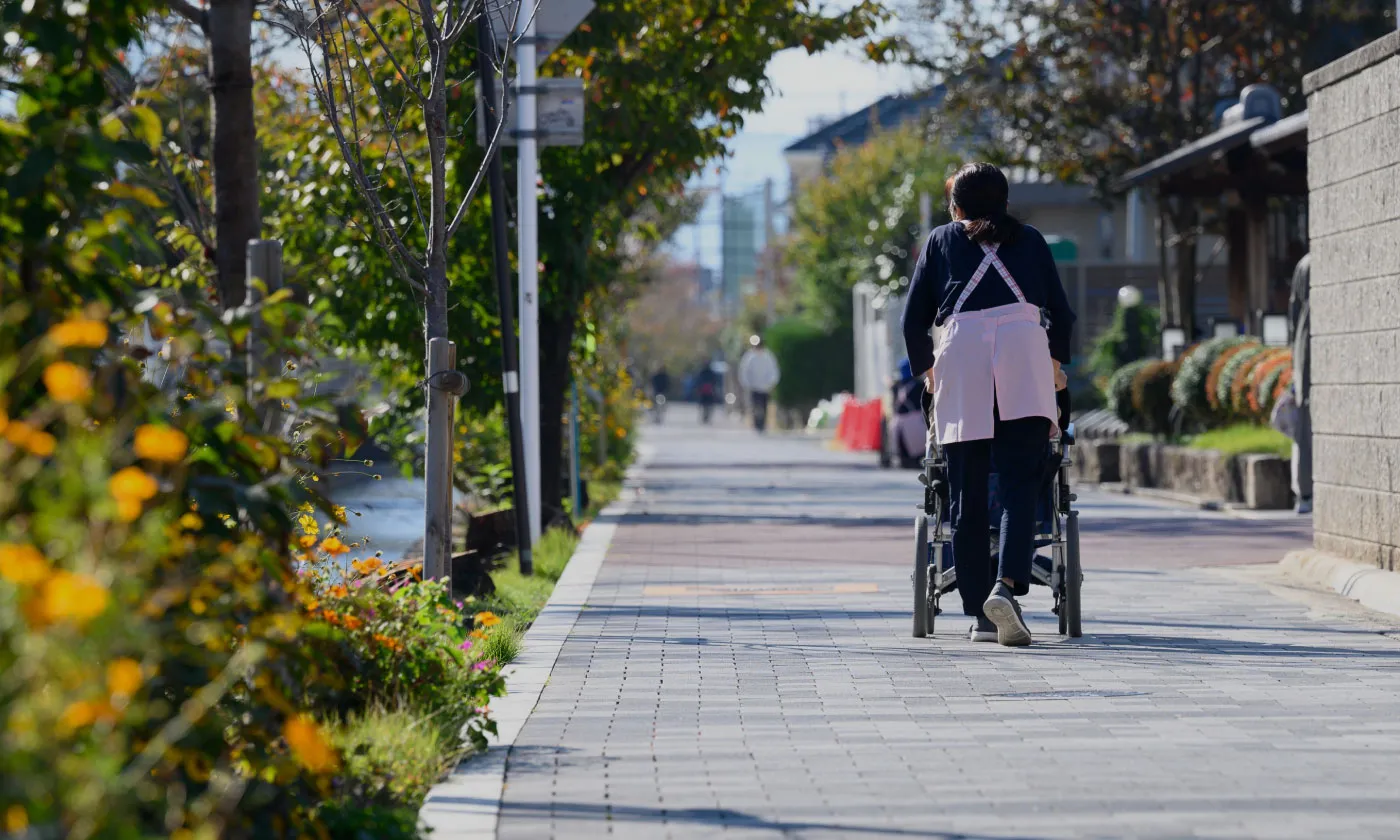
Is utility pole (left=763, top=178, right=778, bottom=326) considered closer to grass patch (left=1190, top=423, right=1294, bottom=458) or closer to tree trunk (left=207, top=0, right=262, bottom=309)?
grass patch (left=1190, top=423, right=1294, bottom=458)

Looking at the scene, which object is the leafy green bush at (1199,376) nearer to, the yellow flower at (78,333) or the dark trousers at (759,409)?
the yellow flower at (78,333)

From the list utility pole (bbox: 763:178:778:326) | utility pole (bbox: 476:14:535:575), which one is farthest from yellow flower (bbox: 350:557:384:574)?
utility pole (bbox: 763:178:778:326)

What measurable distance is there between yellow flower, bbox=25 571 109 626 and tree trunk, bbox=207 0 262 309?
6.22 m

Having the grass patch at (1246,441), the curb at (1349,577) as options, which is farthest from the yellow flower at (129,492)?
the grass patch at (1246,441)

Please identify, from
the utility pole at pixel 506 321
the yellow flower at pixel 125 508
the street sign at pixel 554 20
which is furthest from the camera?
the street sign at pixel 554 20

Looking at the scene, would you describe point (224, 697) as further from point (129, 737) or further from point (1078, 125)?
point (1078, 125)

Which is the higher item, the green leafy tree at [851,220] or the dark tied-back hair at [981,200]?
the green leafy tree at [851,220]

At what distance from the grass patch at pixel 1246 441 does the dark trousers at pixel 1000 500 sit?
29.5 feet

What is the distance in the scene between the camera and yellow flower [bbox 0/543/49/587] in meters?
2.63

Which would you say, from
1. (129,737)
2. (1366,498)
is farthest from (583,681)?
(1366,498)

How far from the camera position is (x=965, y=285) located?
8.22 metres

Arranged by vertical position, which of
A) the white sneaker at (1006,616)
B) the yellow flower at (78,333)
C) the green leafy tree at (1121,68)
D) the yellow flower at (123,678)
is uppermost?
the green leafy tree at (1121,68)

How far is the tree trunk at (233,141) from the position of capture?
886cm

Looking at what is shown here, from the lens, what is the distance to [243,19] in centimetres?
884
